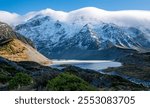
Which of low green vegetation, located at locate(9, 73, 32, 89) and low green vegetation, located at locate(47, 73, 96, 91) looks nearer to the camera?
low green vegetation, located at locate(47, 73, 96, 91)

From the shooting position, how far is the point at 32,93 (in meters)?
18.7

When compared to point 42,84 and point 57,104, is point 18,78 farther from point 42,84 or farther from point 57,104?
point 57,104

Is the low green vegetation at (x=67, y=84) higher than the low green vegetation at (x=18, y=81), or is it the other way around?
the low green vegetation at (x=67, y=84)

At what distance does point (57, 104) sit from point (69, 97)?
0.89m

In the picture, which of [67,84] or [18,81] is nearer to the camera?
[67,84]

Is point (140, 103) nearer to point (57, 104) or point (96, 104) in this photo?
point (96, 104)

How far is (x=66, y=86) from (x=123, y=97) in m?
7.20

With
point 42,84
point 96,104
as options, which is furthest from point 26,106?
point 42,84

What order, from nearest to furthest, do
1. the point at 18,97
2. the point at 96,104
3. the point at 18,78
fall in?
the point at 96,104 → the point at 18,97 → the point at 18,78

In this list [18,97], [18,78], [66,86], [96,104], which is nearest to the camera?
[96,104]

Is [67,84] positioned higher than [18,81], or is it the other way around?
[67,84]

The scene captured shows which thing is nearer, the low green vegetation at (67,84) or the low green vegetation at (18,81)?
the low green vegetation at (67,84)

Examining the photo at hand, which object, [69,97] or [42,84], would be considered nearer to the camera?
[69,97]

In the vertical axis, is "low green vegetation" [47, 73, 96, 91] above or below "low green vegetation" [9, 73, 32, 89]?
above
